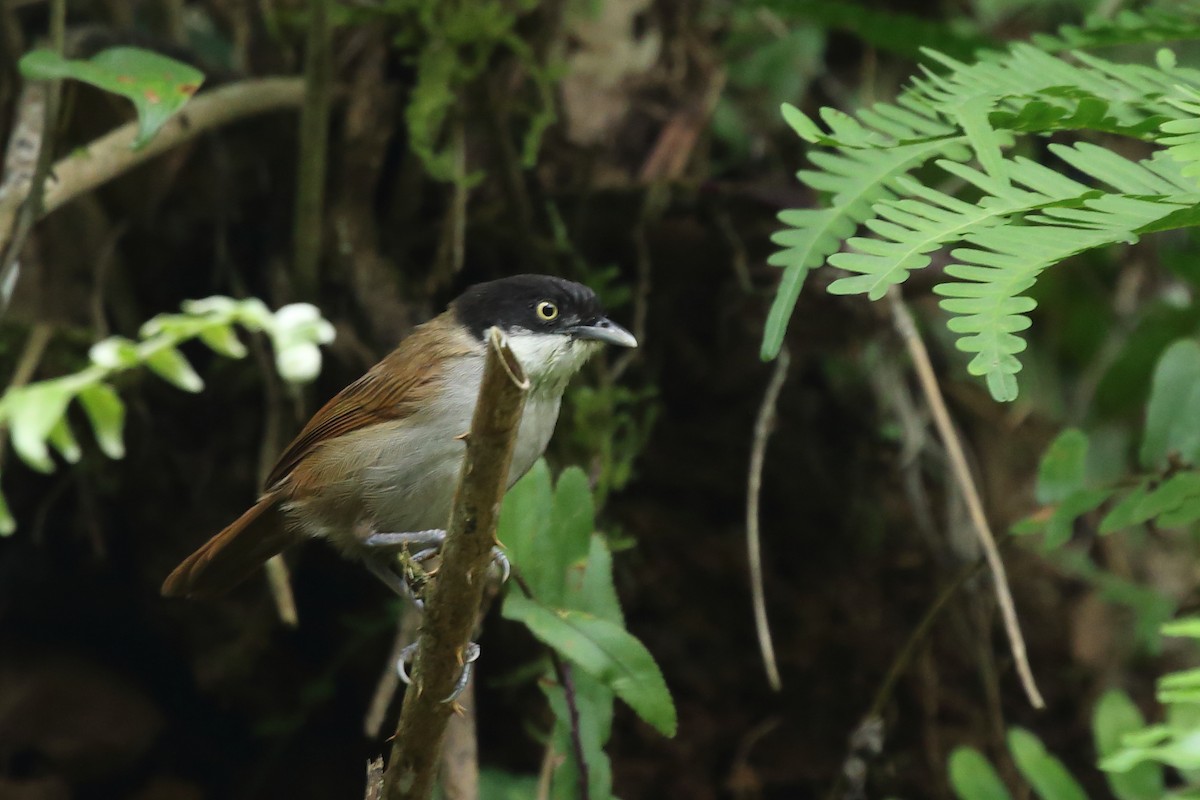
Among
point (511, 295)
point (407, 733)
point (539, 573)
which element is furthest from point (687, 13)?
point (407, 733)

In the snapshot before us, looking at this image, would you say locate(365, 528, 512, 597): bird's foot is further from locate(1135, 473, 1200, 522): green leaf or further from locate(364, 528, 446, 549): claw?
locate(1135, 473, 1200, 522): green leaf

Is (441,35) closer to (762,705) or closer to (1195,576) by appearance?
(762,705)

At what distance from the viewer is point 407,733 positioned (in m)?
2.21

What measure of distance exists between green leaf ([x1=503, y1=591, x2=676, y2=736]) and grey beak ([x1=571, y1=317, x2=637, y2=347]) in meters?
0.75

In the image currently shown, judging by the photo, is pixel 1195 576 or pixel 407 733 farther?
pixel 1195 576

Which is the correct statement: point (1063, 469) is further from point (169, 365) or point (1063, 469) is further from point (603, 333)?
point (169, 365)

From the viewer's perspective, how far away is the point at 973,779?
11.0 ft

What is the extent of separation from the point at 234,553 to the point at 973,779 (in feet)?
6.41

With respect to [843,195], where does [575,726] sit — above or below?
below

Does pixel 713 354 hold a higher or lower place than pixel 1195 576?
higher

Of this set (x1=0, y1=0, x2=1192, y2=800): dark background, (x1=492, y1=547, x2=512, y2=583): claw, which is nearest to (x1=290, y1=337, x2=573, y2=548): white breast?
(x1=492, y1=547, x2=512, y2=583): claw

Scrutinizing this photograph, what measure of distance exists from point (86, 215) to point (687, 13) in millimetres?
2214

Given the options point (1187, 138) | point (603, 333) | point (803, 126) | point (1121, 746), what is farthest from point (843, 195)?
point (1121, 746)

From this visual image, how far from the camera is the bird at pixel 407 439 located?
307cm
